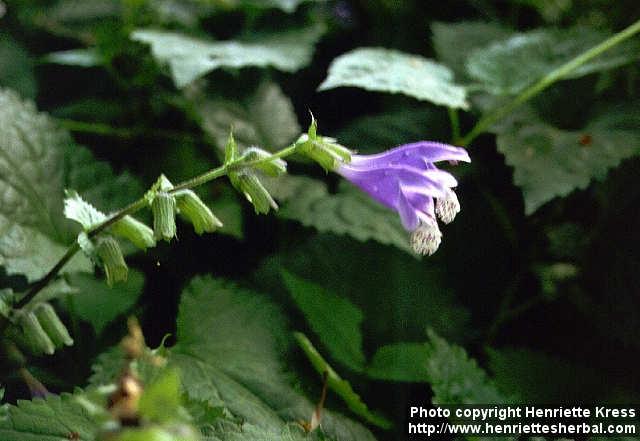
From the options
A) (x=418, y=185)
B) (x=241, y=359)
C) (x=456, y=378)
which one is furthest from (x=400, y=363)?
(x=418, y=185)

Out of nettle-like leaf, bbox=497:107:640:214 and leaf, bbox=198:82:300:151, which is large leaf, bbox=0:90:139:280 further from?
nettle-like leaf, bbox=497:107:640:214

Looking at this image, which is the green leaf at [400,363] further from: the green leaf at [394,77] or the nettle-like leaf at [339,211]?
the green leaf at [394,77]

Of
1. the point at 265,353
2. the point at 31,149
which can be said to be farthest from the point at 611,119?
the point at 31,149

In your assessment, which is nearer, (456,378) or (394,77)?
(456,378)

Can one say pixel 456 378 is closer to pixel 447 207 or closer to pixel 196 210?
pixel 447 207

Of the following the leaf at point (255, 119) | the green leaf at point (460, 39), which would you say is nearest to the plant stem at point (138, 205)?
the leaf at point (255, 119)

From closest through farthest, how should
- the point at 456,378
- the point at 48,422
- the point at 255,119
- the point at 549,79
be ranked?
the point at 48,422 < the point at 456,378 < the point at 549,79 < the point at 255,119
